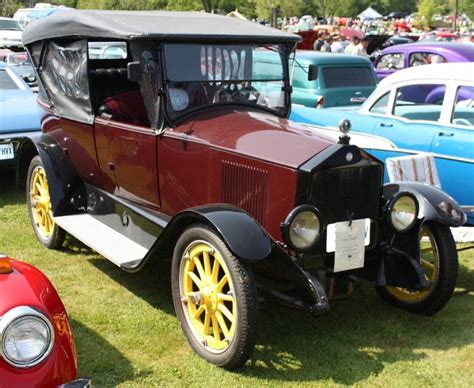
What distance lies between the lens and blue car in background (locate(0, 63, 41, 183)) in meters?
7.39

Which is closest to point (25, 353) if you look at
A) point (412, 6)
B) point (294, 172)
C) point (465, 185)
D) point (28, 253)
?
point (294, 172)

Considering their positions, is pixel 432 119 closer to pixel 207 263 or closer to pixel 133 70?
pixel 133 70

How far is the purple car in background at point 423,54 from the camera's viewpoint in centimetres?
1054

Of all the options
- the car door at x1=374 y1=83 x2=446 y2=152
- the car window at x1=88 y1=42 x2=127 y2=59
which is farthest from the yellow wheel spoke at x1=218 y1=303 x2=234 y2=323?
the car door at x1=374 y1=83 x2=446 y2=152

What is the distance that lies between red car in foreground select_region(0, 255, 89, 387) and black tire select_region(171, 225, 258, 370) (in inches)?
39.2

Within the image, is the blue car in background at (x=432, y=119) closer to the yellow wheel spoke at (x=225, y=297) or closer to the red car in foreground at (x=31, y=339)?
the yellow wheel spoke at (x=225, y=297)

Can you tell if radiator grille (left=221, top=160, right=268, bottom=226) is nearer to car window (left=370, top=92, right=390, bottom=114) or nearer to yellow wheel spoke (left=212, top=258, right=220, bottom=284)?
yellow wheel spoke (left=212, top=258, right=220, bottom=284)

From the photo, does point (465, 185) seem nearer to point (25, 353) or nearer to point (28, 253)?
point (28, 253)

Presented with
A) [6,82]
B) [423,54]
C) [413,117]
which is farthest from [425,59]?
[6,82]

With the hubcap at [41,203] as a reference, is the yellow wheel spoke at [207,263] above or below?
above

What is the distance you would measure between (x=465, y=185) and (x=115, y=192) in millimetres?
3153

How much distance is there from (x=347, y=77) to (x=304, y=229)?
7317 millimetres

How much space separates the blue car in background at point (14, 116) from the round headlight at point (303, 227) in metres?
4.07

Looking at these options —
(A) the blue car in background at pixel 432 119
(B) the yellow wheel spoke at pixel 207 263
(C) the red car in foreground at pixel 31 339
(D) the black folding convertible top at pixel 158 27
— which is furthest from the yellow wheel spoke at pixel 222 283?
(A) the blue car in background at pixel 432 119
